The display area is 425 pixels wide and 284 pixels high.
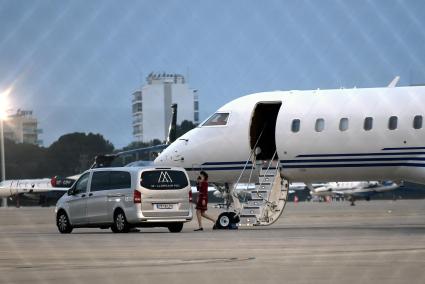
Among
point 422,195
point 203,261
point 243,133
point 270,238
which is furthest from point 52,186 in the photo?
point 203,261

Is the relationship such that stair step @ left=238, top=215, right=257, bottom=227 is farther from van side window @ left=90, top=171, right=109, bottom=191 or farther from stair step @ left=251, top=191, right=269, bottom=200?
van side window @ left=90, top=171, right=109, bottom=191

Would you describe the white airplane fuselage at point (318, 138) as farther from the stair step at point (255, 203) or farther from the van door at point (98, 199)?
the van door at point (98, 199)

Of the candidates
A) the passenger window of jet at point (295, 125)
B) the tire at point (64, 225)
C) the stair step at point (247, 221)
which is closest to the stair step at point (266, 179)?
the stair step at point (247, 221)

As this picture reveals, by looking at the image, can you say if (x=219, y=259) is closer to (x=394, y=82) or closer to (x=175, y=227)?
(x=175, y=227)

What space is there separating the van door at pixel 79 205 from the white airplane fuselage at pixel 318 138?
3.23 metres

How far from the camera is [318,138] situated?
35.4 meters

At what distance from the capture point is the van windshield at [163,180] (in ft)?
112

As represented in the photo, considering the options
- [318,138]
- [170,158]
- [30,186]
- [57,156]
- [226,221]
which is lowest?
[226,221]

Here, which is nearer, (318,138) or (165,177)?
(165,177)

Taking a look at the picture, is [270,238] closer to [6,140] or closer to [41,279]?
[41,279]

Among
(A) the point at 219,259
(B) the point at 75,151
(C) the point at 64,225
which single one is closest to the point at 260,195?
(C) the point at 64,225

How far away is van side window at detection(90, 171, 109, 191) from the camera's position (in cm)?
3488

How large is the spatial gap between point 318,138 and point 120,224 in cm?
605

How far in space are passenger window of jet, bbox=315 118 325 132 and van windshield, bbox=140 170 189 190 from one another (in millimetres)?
3999
